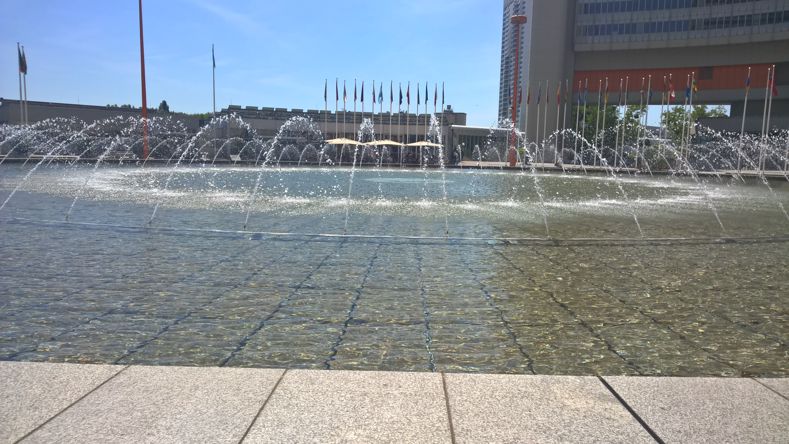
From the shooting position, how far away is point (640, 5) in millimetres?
74875

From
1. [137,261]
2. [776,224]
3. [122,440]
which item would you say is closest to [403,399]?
[122,440]

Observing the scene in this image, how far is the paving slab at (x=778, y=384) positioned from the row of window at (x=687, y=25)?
80867mm

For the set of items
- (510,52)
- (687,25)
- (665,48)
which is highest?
(510,52)

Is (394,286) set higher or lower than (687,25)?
lower

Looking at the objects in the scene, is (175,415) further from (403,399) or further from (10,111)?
(10,111)

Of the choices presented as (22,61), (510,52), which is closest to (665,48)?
(510,52)

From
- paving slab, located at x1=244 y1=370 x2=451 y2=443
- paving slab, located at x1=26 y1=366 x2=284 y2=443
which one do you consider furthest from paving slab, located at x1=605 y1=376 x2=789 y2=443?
paving slab, located at x1=26 y1=366 x2=284 y2=443

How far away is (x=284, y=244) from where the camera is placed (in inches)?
368

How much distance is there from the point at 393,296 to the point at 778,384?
12.2 ft

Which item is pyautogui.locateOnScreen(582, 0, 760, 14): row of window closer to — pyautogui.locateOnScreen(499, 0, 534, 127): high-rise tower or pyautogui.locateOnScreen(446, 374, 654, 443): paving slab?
pyautogui.locateOnScreen(499, 0, 534, 127): high-rise tower

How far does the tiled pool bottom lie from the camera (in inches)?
173

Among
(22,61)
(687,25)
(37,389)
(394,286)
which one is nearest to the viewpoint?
(37,389)

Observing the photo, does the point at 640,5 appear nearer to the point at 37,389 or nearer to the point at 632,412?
the point at 632,412

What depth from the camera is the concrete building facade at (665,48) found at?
2680 inches
